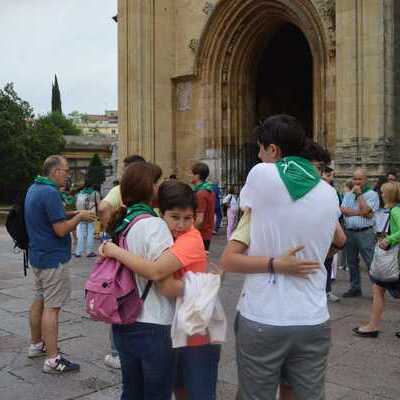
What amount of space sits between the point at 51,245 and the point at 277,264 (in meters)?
2.92

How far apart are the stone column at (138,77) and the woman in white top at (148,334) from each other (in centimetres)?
1426

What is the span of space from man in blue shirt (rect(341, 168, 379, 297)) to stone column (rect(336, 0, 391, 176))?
13.1 feet

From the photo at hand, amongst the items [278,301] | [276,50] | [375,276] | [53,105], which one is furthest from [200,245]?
[53,105]

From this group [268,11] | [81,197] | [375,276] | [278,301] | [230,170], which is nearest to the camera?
[278,301]

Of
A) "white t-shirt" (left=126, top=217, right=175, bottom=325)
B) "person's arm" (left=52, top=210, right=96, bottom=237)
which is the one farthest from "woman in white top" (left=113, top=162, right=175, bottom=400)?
"person's arm" (left=52, top=210, right=96, bottom=237)

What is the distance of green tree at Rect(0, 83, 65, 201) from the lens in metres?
46.7

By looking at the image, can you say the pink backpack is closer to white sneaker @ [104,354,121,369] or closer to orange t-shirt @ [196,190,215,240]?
white sneaker @ [104,354,121,369]

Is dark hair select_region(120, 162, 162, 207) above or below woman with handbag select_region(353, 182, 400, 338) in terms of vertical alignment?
above

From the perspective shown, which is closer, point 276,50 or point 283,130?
point 283,130

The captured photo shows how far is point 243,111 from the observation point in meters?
17.2

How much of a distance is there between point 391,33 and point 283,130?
1015 cm

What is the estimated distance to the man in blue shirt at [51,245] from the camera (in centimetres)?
483

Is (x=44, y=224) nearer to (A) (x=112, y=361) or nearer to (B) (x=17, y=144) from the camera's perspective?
(A) (x=112, y=361)

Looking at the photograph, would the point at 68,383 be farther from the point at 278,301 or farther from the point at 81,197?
the point at 81,197
